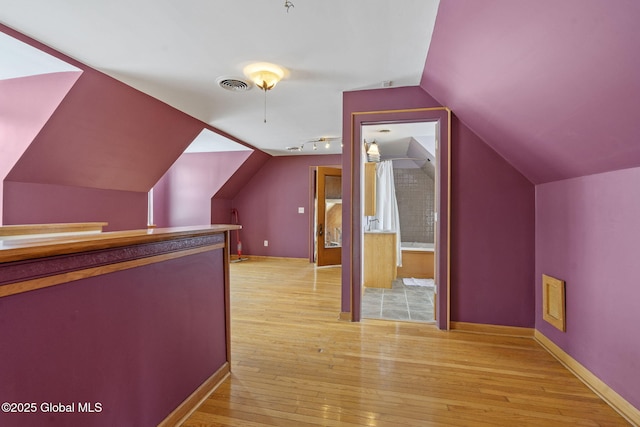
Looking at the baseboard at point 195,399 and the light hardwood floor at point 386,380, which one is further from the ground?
the baseboard at point 195,399

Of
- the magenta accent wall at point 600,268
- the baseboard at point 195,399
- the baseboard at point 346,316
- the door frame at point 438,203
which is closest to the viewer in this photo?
the baseboard at point 195,399

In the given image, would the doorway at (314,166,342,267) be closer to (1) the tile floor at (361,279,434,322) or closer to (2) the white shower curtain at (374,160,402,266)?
(2) the white shower curtain at (374,160,402,266)

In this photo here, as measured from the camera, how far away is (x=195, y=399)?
5.43 feet

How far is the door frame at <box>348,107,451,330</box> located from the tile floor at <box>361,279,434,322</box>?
34 cm

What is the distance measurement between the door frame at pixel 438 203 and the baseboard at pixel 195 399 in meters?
1.40

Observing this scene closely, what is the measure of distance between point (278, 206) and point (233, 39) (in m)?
4.47

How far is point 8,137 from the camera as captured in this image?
2.51m

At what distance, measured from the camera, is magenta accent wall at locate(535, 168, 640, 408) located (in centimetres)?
159

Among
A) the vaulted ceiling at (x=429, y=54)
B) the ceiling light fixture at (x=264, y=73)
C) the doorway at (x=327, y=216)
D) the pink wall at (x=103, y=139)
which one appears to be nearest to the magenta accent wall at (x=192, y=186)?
the doorway at (x=327, y=216)

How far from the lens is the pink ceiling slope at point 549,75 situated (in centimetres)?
110

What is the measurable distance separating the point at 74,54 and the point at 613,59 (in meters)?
3.35

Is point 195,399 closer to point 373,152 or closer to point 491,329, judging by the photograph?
point 491,329

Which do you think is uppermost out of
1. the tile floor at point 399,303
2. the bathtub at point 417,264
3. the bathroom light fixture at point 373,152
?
the bathroom light fixture at point 373,152

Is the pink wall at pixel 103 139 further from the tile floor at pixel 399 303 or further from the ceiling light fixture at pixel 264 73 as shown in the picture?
the tile floor at pixel 399 303
